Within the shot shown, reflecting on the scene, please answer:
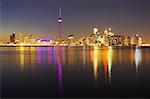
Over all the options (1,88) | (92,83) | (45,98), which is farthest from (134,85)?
(1,88)

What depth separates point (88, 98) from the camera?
15.5 m

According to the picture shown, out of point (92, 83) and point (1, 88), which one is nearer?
point (1, 88)

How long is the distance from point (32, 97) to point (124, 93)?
17.6 feet

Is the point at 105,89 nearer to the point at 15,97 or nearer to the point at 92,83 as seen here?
the point at 92,83

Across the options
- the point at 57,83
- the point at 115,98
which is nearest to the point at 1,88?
the point at 57,83

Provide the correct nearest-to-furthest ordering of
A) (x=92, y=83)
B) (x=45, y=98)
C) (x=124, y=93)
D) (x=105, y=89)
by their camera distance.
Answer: (x=45, y=98) < (x=124, y=93) < (x=105, y=89) < (x=92, y=83)

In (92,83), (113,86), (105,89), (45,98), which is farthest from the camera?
(92,83)

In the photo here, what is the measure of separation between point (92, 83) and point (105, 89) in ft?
9.27

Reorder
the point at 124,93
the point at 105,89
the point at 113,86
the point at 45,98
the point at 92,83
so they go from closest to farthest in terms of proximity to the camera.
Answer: the point at 45,98
the point at 124,93
the point at 105,89
the point at 113,86
the point at 92,83

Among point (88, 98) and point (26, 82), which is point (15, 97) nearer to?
point (88, 98)

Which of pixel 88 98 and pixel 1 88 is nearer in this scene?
pixel 88 98

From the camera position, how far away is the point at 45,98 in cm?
1540

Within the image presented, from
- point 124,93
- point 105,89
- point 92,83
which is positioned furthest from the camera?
point 92,83

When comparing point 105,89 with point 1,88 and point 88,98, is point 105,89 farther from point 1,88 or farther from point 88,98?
point 1,88
